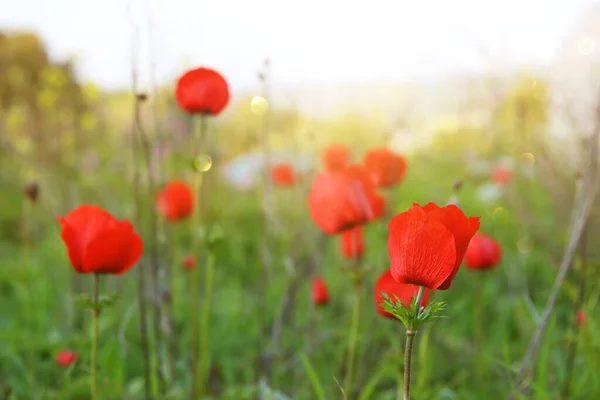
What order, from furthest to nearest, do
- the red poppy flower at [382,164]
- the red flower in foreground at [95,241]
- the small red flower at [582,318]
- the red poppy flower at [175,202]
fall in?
the red poppy flower at [175,202] < the red poppy flower at [382,164] < the small red flower at [582,318] < the red flower in foreground at [95,241]

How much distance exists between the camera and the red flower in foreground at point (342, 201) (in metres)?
1.08

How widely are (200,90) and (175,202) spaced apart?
777 mm

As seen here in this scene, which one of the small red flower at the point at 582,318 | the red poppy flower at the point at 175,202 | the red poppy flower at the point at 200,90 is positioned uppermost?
the red poppy flower at the point at 200,90

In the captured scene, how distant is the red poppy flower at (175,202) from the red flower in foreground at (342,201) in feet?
2.71

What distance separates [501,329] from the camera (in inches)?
85.7

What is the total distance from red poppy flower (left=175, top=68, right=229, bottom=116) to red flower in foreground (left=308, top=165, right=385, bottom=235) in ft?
0.91

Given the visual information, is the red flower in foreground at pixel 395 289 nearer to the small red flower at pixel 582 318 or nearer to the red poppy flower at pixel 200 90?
the red poppy flower at pixel 200 90

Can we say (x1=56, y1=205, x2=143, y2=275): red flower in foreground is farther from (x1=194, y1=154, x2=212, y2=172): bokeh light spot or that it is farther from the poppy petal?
the poppy petal

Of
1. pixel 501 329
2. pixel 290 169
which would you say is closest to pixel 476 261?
pixel 501 329

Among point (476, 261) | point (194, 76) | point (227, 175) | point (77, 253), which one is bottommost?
point (227, 175)

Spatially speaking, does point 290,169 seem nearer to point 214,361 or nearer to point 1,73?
point 214,361

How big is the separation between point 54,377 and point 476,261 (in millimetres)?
1380

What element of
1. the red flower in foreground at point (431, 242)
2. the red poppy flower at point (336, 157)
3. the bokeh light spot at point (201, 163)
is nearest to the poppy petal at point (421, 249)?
the red flower in foreground at point (431, 242)

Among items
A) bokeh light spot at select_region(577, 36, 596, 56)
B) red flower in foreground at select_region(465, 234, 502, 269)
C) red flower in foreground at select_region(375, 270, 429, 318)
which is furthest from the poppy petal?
bokeh light spot at select_region(577, 36, 596, 56)
